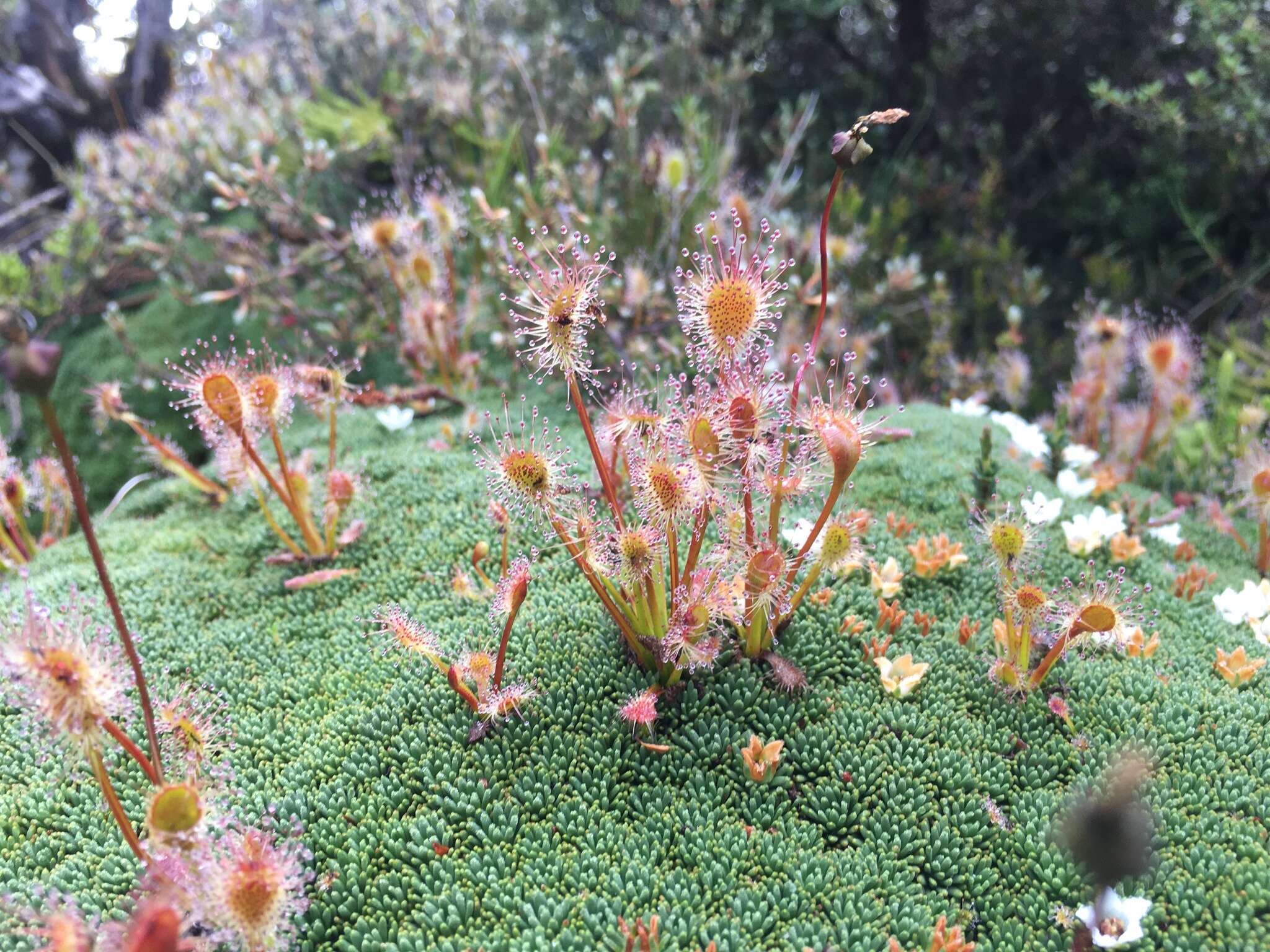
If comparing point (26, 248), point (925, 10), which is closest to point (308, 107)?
point (26, 248)

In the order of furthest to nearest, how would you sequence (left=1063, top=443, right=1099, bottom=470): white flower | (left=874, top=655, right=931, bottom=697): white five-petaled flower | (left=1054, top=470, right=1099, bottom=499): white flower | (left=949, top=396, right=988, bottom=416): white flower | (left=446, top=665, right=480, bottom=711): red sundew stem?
(left=949, top=396, right=988, bottom=416): white flower < (left=1063, top=443, right=1099, bottom=470): white flower < (left=1054, top=470, right=1099, bottom=499): white flower < (left=874, top=655, right=931, bottom=697): white five-petaled flower < (left=446, top=665, right=480, bottom=711): red sundew stem

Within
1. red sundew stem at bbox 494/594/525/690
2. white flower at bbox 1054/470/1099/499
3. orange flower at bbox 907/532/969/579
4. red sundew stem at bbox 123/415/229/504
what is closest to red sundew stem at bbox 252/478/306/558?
red sundew stem at bbox 123/415/229/504

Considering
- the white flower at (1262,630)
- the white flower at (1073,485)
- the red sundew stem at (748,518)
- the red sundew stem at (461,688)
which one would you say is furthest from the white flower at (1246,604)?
the red sundew stem at (461,688)

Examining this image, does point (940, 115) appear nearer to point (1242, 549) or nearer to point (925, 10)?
point (925, 10)

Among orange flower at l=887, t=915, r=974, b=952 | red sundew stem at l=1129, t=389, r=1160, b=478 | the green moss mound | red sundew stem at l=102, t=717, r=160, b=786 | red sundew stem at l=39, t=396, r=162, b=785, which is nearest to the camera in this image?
red sundew stem at l=39, t=396, r=162, b=785

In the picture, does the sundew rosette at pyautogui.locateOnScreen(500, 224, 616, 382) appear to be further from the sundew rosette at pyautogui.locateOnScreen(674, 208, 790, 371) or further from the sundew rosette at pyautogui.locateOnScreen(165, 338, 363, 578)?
the sundew rosette at pyautogui.locateOnScreen(165, 338, 363, 578)
